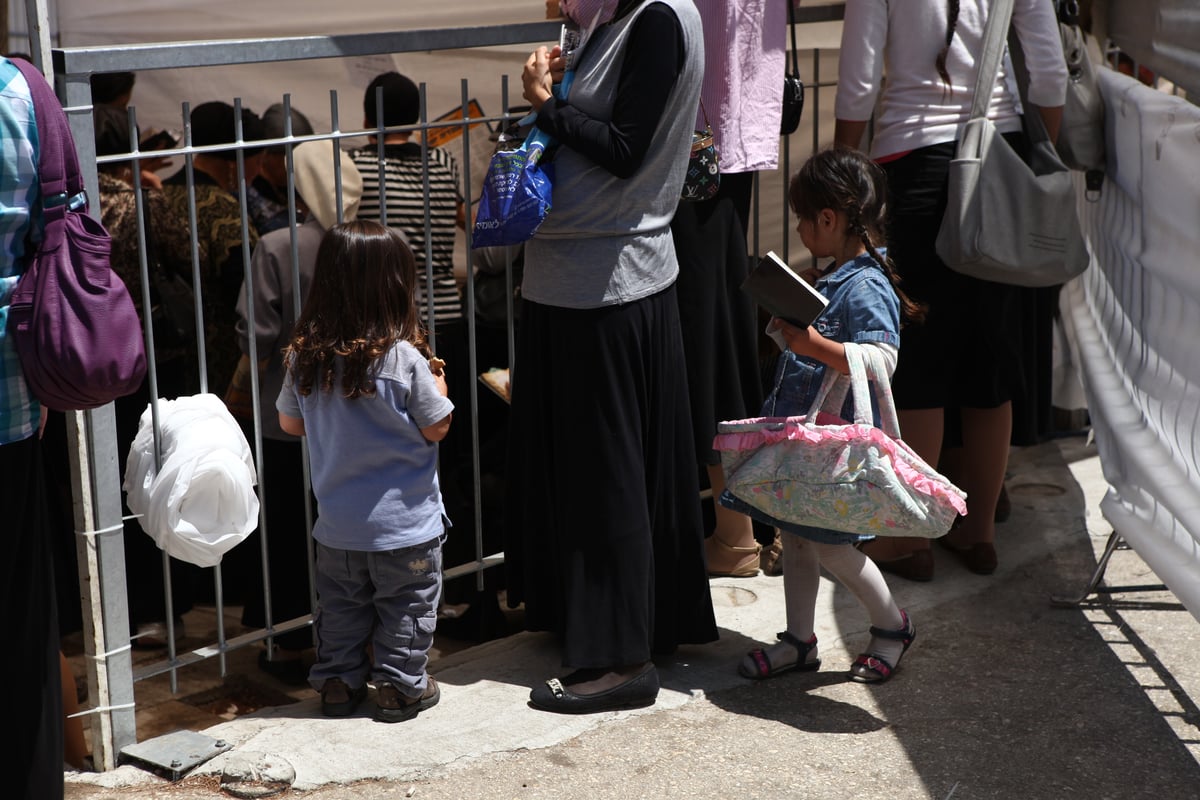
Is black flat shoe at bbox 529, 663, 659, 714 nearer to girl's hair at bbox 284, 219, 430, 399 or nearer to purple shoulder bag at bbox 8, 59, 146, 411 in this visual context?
girl's hair at bbox 284, 219, 430, 399

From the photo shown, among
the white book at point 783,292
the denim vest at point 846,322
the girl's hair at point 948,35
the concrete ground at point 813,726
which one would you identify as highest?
the girl's hair at point 948,35

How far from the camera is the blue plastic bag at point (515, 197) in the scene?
3246 mm

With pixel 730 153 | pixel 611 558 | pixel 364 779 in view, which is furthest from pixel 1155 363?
pixel 364 779

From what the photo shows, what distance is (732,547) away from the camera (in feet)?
14.6

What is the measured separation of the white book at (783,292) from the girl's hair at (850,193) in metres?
0.34

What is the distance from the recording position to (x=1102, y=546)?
4.75 m

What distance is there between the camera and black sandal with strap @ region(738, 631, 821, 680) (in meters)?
3.75

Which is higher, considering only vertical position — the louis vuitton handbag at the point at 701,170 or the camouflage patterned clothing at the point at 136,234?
the louis vuitton handbag at the point at 701,170

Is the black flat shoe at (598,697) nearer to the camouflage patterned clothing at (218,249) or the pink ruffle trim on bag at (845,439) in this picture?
the pink ruffle trim on bag at (845,439)

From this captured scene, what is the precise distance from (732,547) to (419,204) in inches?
58.5

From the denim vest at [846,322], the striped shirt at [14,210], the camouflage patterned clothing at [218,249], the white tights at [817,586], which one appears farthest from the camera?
the camouflage patterned clothing at [218,249]

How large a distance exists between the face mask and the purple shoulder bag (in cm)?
125

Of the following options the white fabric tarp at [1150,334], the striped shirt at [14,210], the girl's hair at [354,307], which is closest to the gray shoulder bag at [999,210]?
the white fabric tarp at [1150,334]

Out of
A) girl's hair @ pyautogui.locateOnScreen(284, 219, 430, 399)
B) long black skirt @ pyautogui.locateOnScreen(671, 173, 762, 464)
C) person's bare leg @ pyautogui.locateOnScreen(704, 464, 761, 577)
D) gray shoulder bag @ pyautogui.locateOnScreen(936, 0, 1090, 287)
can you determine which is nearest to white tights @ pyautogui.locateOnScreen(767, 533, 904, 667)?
long black skirt @ pyautogui.locateOnScreen(671, 173, 762, 464)
